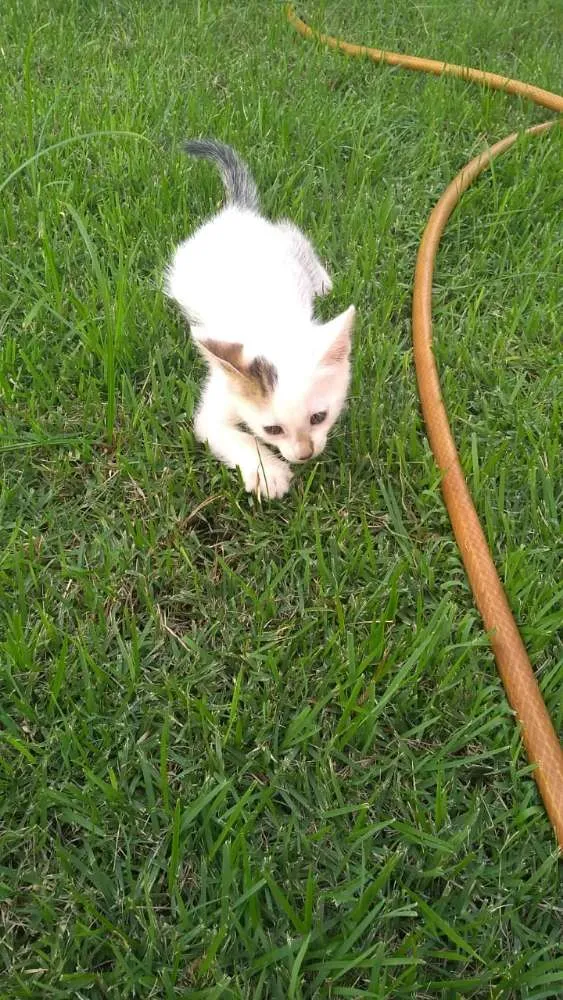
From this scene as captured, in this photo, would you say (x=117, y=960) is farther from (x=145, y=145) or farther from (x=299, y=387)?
(x=145, y=145)

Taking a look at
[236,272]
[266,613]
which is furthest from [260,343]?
[266,613]

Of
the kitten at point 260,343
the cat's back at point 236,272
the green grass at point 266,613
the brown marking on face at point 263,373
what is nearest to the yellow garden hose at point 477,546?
the green grass at point 266,613

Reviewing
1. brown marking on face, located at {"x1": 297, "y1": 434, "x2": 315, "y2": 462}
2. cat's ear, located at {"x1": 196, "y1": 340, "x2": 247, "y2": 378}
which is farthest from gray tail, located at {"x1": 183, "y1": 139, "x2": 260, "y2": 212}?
brown marking on face, located at {"x1": 297, "y1": 434, "x2": 315, "y2": 462}

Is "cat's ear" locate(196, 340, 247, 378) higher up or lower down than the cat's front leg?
higher up

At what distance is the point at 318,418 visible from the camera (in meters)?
1.99

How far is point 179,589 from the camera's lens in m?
1.86

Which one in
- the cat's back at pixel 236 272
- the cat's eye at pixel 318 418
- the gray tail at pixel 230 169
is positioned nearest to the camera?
the cat's eye at pixel 318 418

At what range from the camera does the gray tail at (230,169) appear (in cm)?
Answer: 281

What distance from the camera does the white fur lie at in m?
1.91

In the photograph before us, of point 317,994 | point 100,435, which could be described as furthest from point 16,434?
point 317,994

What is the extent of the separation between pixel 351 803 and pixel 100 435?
1221 millimetres

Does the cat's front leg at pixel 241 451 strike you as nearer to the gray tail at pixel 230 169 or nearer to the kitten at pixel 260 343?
the kitten at pixel 260 343

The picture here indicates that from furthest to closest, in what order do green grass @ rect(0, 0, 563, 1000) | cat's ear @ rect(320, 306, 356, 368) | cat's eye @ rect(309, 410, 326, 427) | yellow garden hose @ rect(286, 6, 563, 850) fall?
cat's eye @ rect(309, 410, 326, 427) < cat's ear @ rect(320, 306, 356, 368) < yellow garden hose @ rect(286, 6, 563, 850) < green grass @ rect(0, 0, 563, 1000)

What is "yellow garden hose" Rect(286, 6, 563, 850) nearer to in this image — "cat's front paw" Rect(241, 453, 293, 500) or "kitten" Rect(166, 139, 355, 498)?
"kitten" Rect(166, 139, 355, 498)
